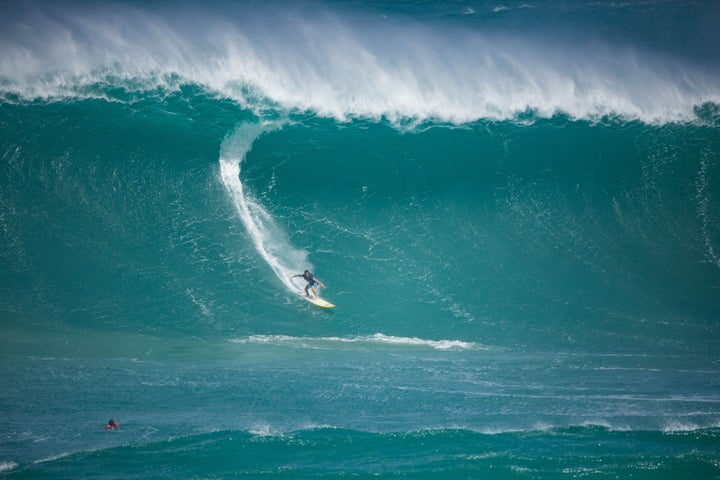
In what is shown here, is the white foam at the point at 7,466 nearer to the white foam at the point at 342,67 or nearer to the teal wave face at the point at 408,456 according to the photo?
A: the teal wave face at the point at 408,456

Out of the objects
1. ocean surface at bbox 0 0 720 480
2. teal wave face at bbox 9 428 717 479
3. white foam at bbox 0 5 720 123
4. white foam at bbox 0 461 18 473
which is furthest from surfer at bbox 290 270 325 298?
white foam at bbox 0 461 18 473

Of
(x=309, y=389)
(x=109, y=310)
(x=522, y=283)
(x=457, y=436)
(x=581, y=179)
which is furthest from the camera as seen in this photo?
(x=581, y=179)

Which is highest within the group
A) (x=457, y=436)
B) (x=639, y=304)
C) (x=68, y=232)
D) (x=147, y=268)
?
(x=68, y=232)

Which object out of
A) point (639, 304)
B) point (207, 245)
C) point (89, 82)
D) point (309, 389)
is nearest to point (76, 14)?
point (89, 82)

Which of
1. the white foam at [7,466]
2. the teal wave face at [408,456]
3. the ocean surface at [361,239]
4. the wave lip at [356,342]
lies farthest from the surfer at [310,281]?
the white foam at [7,466]

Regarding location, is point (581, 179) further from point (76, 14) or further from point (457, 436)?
point (76, 14)

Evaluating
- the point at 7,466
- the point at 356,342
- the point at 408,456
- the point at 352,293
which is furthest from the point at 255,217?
the point at 7,466

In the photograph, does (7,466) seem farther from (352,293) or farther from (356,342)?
(352,293)
